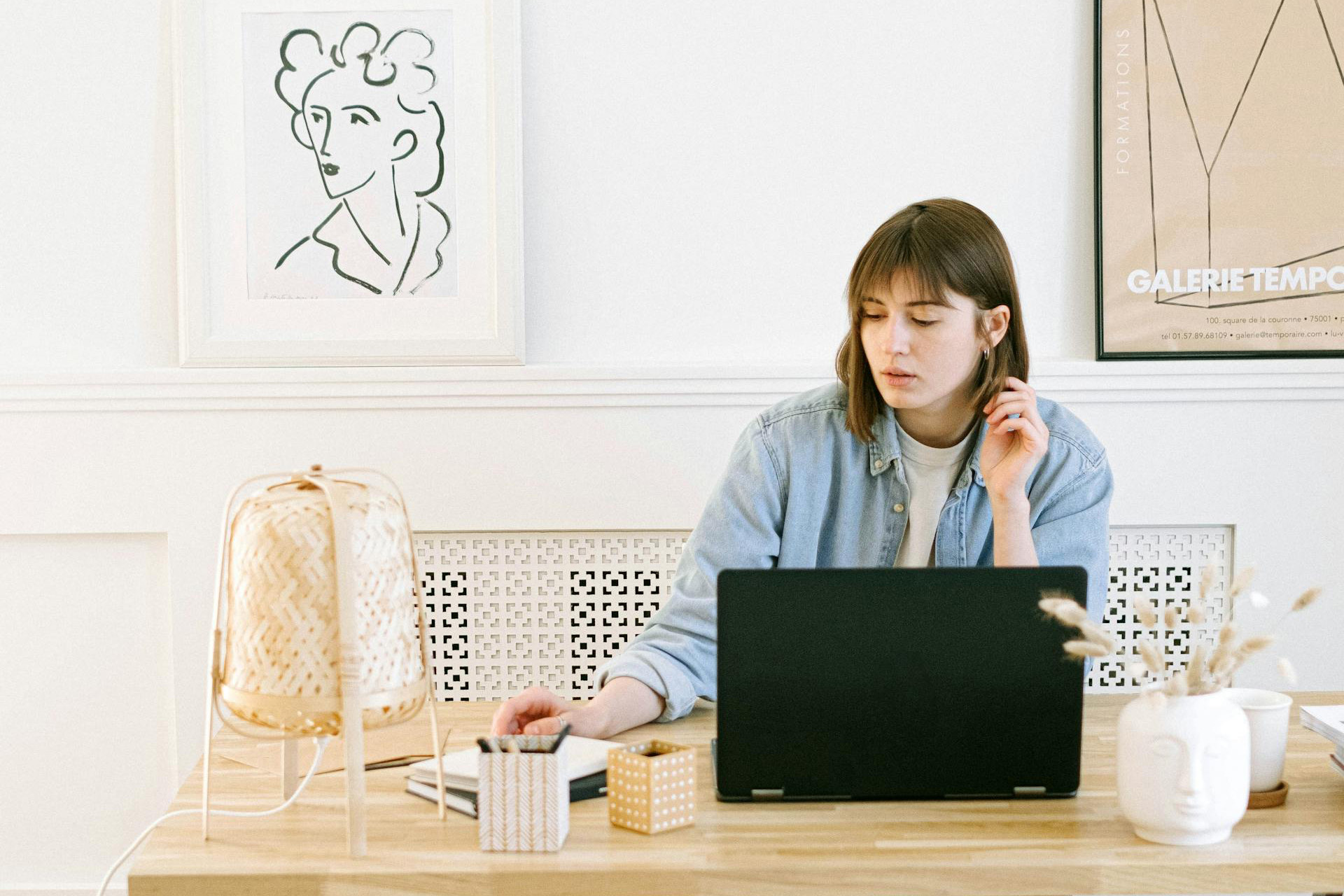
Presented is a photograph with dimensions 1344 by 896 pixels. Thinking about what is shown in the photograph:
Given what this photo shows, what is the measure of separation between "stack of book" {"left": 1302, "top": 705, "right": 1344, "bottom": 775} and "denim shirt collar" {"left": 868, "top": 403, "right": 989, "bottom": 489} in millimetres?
539

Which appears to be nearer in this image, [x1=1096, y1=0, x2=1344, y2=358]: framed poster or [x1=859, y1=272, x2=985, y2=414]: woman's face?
[x1=859, y1=272, x2=985, y2=414]: woman's face

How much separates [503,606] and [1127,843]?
1460 millimetres

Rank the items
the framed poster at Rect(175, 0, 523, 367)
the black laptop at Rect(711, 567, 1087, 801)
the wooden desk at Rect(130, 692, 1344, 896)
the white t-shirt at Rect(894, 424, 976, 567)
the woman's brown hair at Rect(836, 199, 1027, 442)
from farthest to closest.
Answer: the framed poster at Rect(175, 0, 523, 367), the white t-shirt at Rect(894, 424, 976, 567), the woman's brown hair at Rect(836, 199, 1027, 442), the black laptop at Rect(711, 567, 1087, 801), the wooden desk at Rect(130, 692, 1344, 896)

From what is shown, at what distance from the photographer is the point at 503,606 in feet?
7.55

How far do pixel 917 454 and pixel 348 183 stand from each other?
1.22 metres

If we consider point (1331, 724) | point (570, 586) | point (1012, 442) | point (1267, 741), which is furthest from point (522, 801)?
point (570, 586)

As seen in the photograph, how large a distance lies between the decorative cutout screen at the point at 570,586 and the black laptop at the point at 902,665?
118cm

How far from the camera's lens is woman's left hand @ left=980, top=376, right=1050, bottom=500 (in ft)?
5.26

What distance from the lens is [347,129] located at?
87.4 inches

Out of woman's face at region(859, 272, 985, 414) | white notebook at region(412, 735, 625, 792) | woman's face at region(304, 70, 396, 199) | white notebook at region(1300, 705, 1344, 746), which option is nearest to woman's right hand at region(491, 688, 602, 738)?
white notebook at region(412, 735, 625, 792)

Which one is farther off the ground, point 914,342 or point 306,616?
point 914,342

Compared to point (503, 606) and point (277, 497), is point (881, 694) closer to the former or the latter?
point (277, 497)

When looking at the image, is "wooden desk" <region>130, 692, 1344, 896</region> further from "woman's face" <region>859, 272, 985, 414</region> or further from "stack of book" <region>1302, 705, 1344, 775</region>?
"woman's face" <region>859, 272, 985, 414</region>

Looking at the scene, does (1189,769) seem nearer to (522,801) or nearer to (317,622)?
(522,801)
